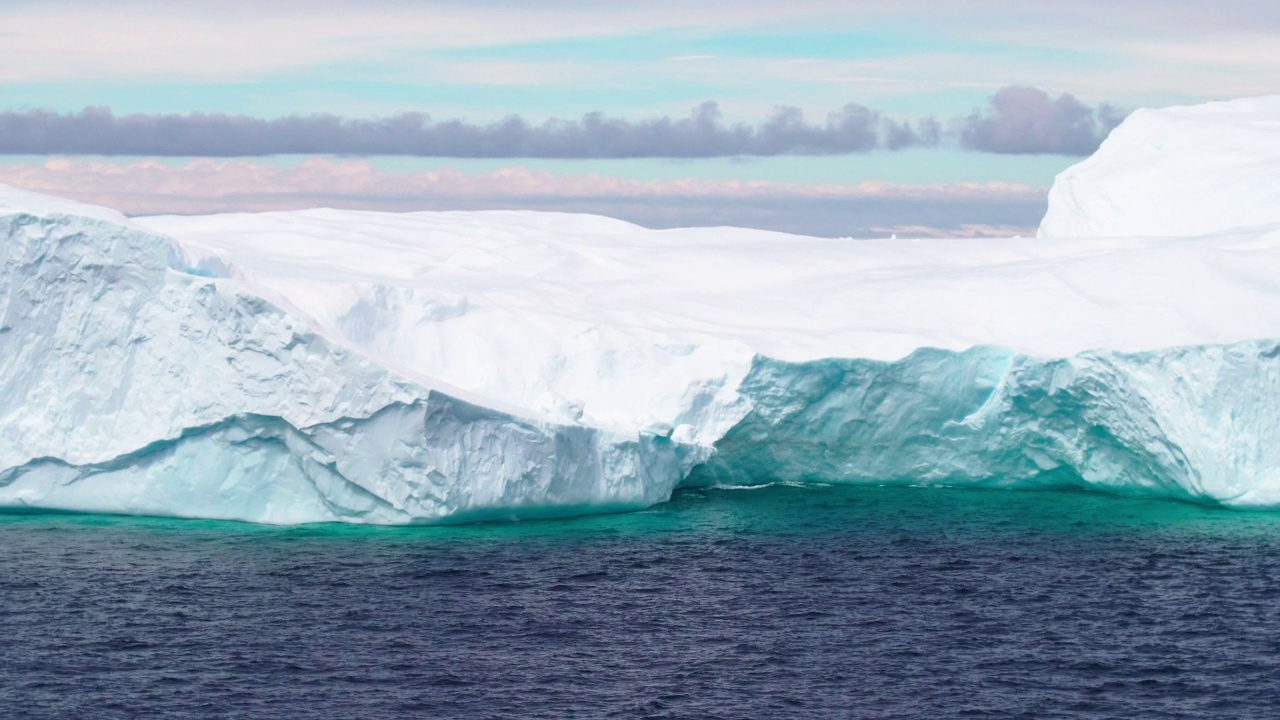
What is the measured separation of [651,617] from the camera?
17.2m

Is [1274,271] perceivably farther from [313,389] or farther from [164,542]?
[164,542]

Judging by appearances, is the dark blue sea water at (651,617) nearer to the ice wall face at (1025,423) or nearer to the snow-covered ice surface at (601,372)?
the snow-covered ice surface at (601,372)

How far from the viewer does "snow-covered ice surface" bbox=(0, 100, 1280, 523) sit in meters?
21.3

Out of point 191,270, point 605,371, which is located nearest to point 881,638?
point 605,371

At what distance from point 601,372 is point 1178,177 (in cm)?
1868

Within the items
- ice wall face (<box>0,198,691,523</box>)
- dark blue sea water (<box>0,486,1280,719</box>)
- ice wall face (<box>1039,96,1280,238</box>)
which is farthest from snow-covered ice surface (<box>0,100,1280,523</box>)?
ice wall face (<box>1039,96,1280,238</box>)

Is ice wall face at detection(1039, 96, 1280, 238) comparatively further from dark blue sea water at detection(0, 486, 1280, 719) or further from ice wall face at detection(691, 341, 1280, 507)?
dark blue sea water at detection(0, 486, 1280, 719)

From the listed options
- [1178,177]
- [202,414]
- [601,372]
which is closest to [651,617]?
[601,372]

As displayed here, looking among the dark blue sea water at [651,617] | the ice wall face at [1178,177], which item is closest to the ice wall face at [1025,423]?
the dark blue sea water at [651,617]

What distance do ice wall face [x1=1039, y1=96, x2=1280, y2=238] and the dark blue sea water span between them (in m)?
13.1

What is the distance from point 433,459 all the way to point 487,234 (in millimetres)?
13034

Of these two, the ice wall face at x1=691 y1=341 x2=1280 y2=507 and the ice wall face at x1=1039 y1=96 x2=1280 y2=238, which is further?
the ice wall face at x1=1039 y1=96 x2=1280 y2=238

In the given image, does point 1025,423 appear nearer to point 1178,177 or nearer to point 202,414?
point 202,414

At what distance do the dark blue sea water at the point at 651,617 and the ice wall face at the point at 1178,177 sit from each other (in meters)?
13.1
